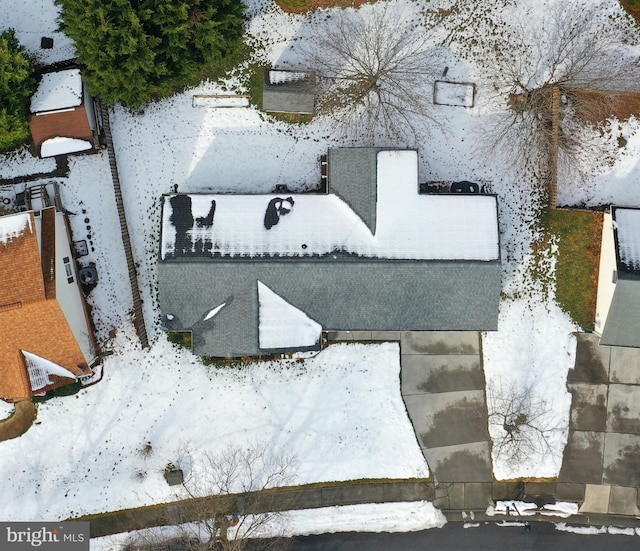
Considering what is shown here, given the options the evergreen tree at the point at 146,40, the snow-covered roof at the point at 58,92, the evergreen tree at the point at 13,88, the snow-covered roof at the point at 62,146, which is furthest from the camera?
the snow-covered roof at the point at 62,146

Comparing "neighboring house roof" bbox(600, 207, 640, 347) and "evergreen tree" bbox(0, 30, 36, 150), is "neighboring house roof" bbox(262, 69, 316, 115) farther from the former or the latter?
"neighboring house roof" bbox(600, 207, 640, 347)

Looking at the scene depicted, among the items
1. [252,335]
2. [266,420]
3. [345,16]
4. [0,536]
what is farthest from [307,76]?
[0,536]

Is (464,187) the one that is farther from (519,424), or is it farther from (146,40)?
(146,40)

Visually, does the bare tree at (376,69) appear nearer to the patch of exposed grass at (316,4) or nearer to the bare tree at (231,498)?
the patch of exposed grass at (316,4)

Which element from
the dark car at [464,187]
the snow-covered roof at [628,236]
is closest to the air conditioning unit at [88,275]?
the dark car at [464,187]

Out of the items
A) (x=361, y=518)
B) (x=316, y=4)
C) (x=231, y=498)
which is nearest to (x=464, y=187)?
(x=316, y=4)

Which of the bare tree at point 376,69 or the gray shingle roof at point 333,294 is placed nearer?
the gray shingle roof at point 333,294

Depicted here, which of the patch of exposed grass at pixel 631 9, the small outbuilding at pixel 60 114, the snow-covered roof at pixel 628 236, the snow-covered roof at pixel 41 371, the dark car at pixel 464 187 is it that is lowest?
the snow-covered roof at pixel 41 371
